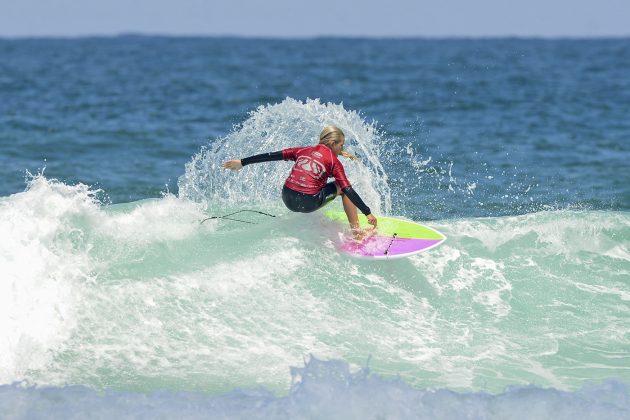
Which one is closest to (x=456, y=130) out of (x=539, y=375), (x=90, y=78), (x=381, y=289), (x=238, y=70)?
(x=381, y=289)

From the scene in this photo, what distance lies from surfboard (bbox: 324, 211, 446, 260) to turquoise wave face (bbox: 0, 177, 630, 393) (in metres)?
0.16

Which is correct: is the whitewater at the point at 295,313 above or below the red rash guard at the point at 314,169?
below

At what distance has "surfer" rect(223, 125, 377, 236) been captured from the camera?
813cm

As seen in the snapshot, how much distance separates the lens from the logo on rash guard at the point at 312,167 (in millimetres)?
8156

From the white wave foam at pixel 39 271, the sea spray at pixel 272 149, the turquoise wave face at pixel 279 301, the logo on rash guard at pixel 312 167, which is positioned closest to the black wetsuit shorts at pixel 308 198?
the logo on rash guard at pixel 312 167

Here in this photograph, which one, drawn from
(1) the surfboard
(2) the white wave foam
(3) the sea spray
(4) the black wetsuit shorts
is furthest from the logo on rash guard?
(2) the white wave foam

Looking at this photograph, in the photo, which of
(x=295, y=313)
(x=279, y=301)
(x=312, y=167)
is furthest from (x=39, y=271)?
(x=312, y=167)

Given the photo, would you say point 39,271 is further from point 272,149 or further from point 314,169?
point 272,149

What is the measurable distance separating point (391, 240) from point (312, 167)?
1114 mm

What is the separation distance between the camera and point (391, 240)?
8570 millimetres

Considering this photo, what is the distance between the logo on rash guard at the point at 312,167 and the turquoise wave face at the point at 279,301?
81 centimetres

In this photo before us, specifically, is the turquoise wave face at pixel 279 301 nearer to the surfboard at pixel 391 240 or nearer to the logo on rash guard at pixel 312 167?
the surfboard at pixel 391 240

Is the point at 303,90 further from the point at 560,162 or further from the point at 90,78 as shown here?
the point at 560,162

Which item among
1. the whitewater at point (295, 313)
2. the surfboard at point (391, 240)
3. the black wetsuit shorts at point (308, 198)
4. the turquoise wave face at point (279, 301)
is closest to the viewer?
the whitewater at point (295, 313)
